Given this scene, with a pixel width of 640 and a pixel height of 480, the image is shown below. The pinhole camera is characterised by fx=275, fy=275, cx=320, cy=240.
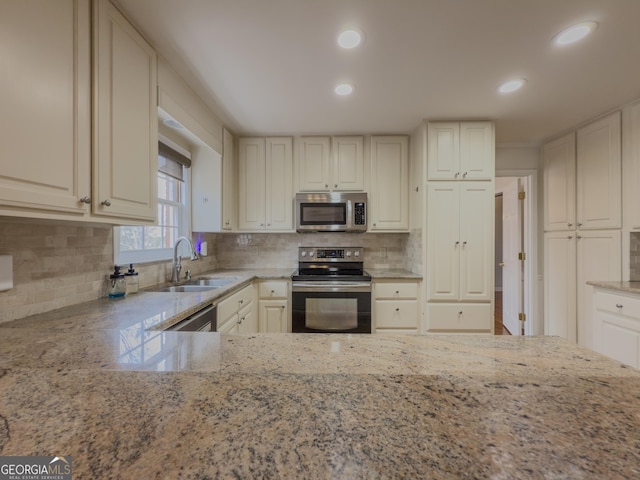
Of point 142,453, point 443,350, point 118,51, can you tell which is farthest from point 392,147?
point 142,453

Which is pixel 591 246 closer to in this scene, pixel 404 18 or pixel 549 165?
pixel 549 165

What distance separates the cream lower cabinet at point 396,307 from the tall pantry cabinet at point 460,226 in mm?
133

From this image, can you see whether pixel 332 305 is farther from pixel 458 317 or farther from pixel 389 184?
pixel 389 184

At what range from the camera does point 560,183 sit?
2.77 meters

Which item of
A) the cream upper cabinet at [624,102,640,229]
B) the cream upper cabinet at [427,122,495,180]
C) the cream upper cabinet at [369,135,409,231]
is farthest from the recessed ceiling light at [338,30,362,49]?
the cream upper cabinet at [624,102,640,229]

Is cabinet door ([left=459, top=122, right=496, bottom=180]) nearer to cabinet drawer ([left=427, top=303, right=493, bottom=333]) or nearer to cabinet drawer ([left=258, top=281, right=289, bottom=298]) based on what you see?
cabinet drawer ([left=427, top=303, right=493, bottom=333])

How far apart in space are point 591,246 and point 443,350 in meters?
2.73

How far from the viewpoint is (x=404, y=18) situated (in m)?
1.36

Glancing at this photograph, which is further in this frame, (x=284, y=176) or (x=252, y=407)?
(x=284, y=176)

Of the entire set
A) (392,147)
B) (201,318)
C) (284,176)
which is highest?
(392,147)

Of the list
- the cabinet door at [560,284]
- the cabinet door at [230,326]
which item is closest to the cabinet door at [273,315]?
the cabinet door at [230,326]

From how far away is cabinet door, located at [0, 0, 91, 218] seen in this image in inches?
33.0

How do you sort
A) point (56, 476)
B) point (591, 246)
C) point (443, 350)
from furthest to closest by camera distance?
point (591, 246) → point (443, 350) → point (56, 476)

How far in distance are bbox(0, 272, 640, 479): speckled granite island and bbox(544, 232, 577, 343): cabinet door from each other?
2.57 metres
